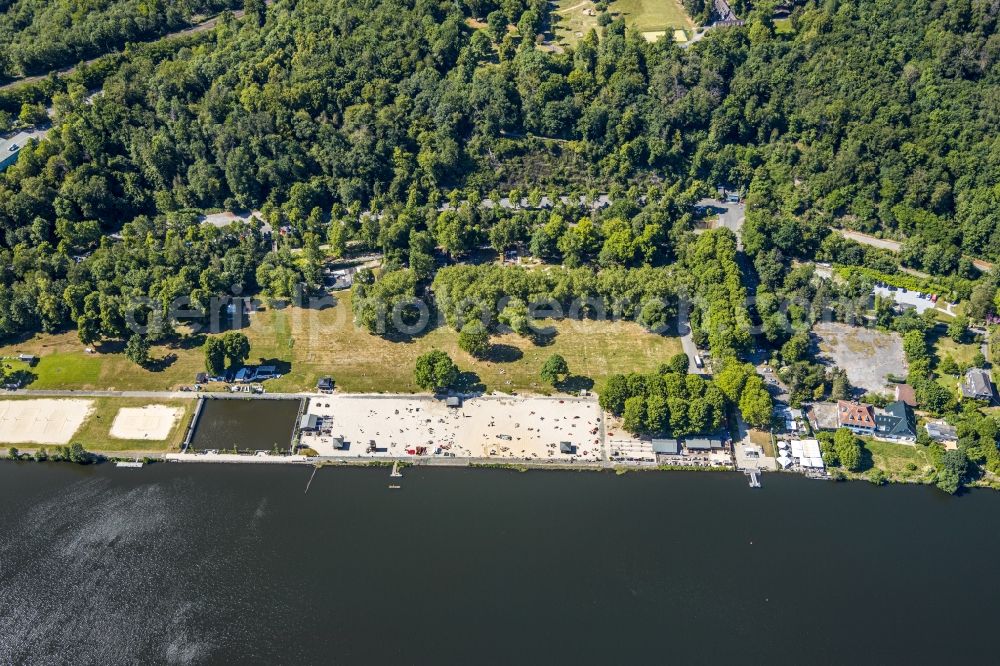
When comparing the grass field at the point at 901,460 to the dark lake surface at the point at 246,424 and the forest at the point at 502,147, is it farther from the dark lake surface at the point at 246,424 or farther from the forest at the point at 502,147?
the dark lake surface at the point at 246,424

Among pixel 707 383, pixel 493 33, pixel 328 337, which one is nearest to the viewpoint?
pixel 707 383

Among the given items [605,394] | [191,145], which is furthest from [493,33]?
[605,394]

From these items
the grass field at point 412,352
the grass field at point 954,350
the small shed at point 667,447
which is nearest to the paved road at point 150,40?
the grass field at point 412,352

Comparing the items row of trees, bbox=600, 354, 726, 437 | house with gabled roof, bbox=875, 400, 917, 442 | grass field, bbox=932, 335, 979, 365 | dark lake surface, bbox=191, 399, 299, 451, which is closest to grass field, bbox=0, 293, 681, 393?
dark lake surface, bbox=191, 399, 299, 451

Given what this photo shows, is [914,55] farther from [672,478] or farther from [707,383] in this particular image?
[672,478]

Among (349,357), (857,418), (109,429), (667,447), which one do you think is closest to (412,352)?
(349,357)

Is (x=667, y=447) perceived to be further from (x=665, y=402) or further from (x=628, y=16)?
(x=628, y=16)
